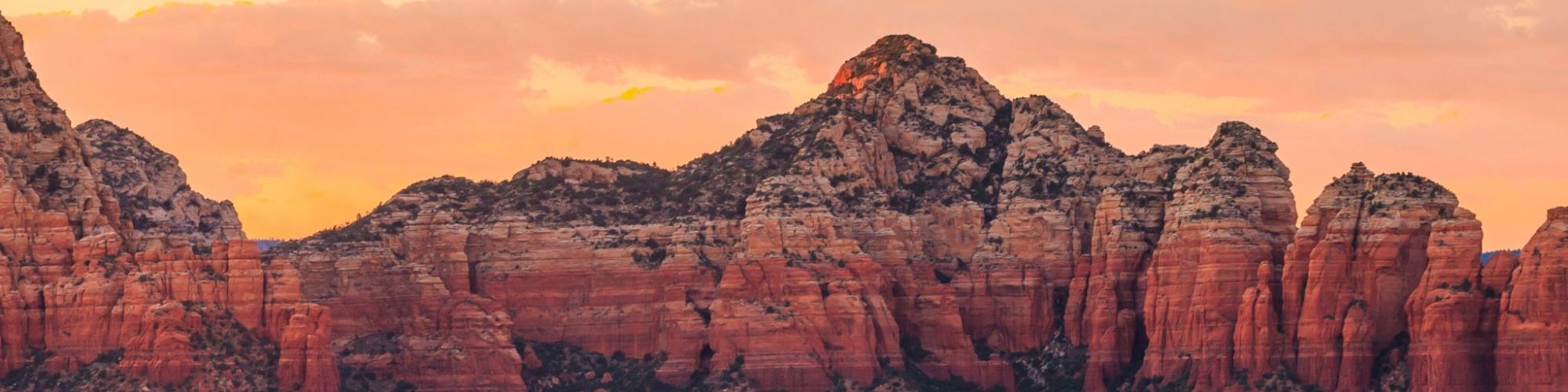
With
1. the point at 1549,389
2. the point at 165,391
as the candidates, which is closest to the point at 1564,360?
the point at 1549,389

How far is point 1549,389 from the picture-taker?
646ft

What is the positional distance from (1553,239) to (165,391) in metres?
55.5

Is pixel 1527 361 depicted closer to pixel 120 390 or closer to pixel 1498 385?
pixel 1498 385

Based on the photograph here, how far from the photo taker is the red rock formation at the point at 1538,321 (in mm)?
197625

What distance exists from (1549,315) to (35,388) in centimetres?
6010

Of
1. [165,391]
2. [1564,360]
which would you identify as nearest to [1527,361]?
[1564,360]

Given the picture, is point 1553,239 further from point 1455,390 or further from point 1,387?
point 1,387

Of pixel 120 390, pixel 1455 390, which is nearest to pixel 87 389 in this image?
pixel 120 390

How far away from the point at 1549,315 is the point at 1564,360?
2071 mm

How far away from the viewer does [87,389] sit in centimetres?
19925

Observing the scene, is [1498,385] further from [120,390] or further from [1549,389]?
[120,390]

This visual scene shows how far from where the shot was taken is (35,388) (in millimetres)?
199875

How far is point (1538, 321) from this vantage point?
7815 inches

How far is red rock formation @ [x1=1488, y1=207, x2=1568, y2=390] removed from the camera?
197625mm
